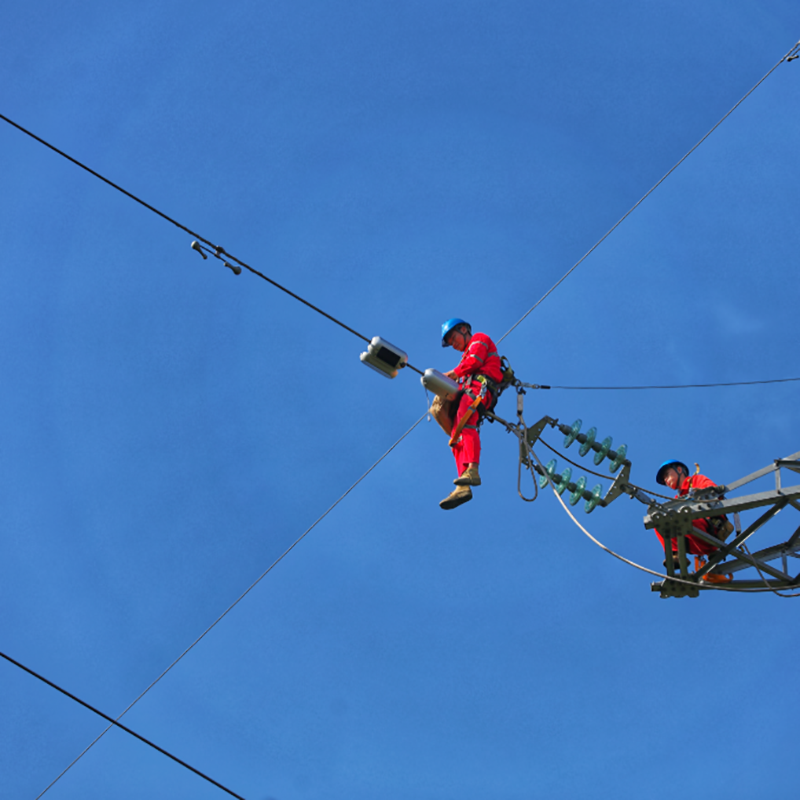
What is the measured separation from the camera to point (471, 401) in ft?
27.3

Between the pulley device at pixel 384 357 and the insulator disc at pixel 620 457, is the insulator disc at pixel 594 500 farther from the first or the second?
the pulley device at pixel 384 357

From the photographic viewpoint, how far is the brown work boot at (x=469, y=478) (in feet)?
26.2

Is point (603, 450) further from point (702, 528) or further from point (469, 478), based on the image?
point (469, 478)

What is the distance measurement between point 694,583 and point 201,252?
4432mm

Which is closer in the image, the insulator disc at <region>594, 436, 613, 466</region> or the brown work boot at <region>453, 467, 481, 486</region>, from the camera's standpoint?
the brown work boot at <region>453, 467, 481, 486</region>

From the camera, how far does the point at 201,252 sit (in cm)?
755

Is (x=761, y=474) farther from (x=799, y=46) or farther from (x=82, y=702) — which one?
(x=82, y=702)

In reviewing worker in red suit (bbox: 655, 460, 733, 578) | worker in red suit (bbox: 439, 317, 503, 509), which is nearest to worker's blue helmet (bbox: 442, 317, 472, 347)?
worker in red suit (bbox: 439, 317, 503, 509)

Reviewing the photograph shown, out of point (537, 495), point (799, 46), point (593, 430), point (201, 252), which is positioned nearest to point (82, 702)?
point (201, 252)

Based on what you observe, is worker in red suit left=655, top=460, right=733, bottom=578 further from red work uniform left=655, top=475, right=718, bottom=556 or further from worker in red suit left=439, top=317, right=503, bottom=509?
worker in red suit left=439, top=317, right=503, bottom=509

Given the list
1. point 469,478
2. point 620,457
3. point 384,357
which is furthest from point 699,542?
point 384,357

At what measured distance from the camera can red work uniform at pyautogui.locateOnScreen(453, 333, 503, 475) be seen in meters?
8.26

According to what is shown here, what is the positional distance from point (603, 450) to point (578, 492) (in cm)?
40

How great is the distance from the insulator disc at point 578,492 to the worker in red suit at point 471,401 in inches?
32.2
